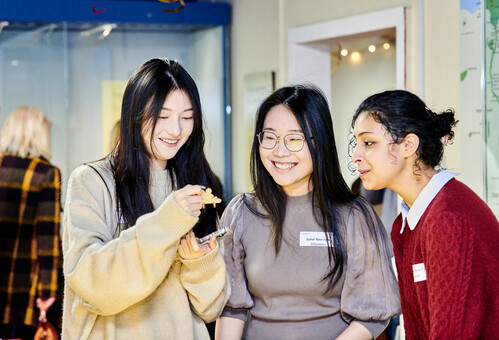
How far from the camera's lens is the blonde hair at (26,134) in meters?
5.16

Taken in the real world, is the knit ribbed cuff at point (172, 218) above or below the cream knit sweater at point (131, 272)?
above

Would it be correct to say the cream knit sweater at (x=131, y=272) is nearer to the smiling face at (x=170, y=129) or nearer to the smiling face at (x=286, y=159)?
the smiling face at (x=170, y=129)

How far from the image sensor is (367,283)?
2.45 metres

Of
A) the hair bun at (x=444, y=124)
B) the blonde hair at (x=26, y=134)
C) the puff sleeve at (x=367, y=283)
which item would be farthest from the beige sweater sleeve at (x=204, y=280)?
the blonde hair at (x=26, y=134)

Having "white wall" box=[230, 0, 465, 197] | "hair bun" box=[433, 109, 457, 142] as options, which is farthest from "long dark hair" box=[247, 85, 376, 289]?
"white wall" box=[230, 0, 465, 197]

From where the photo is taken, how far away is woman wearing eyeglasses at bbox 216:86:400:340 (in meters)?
2.45

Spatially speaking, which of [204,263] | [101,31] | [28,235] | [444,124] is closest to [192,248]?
[204,263]

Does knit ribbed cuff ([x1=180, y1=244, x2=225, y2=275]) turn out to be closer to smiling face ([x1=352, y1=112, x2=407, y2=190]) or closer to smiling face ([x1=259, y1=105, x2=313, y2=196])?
smiling face ([x1=259, y1=105, x2=313, y2=196])

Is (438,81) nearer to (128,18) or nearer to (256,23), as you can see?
(256,23)

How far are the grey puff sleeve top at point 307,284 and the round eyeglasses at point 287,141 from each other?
233 mm

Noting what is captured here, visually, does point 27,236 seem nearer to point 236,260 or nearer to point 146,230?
point 236,260

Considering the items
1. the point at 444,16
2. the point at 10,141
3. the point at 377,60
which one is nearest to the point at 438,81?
the point at 444,16

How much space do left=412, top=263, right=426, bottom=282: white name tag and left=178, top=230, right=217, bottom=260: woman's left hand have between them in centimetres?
62

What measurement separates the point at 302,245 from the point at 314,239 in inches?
1.8
